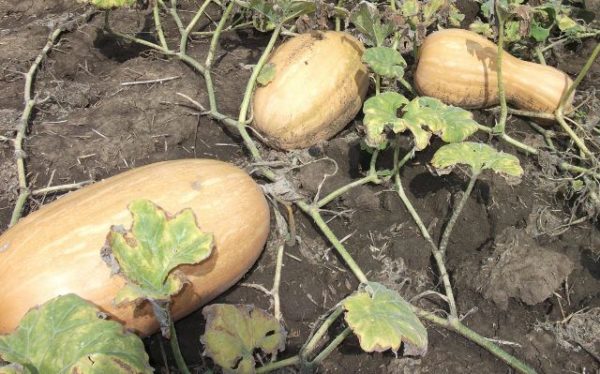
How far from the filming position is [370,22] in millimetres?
→ 2576

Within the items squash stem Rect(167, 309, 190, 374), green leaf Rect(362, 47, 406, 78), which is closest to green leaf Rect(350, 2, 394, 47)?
green leaf Rect(362, 47, 406, 78)

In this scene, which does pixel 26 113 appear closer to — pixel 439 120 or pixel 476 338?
pixel 439 120

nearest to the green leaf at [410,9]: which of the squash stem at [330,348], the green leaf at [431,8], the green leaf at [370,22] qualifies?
the green leaf at [431,8]

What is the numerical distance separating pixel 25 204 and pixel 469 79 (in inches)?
80.5

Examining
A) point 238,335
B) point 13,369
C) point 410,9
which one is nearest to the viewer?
point 13,369

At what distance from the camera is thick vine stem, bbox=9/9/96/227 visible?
2.35 metres

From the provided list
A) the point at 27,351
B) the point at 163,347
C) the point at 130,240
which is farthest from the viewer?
the point at 163,347

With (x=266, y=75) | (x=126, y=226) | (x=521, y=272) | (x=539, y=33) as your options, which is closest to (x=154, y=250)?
(x=126, y=226)

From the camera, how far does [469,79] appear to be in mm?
2830

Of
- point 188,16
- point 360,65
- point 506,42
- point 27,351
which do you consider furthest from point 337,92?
point 27,351

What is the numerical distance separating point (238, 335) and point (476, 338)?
0.81m

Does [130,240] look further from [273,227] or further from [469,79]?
[469,79]

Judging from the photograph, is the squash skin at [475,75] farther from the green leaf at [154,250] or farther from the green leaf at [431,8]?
the green leaf at [154,250]

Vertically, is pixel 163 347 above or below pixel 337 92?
below
